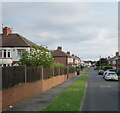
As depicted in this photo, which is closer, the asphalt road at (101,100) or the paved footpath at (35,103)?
the paved footpath at (35,103)

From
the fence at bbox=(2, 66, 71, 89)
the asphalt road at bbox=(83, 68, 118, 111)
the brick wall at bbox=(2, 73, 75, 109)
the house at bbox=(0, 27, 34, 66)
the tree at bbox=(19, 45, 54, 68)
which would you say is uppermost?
the house at bbox=(0, 27, 34, 66)

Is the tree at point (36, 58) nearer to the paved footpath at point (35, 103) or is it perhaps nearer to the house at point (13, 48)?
the paved footpath at point (35, 103)

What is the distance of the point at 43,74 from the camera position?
16.4m

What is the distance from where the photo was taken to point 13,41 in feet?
111

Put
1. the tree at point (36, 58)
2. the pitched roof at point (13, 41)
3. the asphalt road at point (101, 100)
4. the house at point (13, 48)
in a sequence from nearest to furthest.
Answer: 1. the asphalt road at point (101, 100)
2. the tree at point (36, 58)
3. the house at point (13, 48)
4. the pitched roof at point (13, 41)

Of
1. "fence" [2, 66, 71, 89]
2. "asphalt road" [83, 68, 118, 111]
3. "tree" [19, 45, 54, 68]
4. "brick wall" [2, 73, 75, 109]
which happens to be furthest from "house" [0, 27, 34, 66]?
"asphalt road" [83, 68, 118, 111]

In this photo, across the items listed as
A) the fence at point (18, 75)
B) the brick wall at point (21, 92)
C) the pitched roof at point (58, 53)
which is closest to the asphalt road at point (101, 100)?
the brick wall at point (21, 92)

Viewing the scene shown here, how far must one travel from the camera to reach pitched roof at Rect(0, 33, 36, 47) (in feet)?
108

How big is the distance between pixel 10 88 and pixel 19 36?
1026 inches

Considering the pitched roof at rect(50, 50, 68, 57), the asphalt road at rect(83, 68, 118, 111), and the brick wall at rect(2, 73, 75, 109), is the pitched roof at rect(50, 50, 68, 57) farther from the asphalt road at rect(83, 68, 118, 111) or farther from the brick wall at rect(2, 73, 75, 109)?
the brick wall at rect(2, 73, 75, 109)

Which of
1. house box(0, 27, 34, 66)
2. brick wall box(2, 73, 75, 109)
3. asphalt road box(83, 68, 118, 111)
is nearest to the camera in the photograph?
brick wall box(2, 73, 75, 109)

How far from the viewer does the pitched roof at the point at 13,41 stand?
3306cm

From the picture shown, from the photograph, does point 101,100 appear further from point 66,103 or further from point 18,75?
point 18,75

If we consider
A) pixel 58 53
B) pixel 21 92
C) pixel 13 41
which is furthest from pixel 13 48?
pixel 58 53
